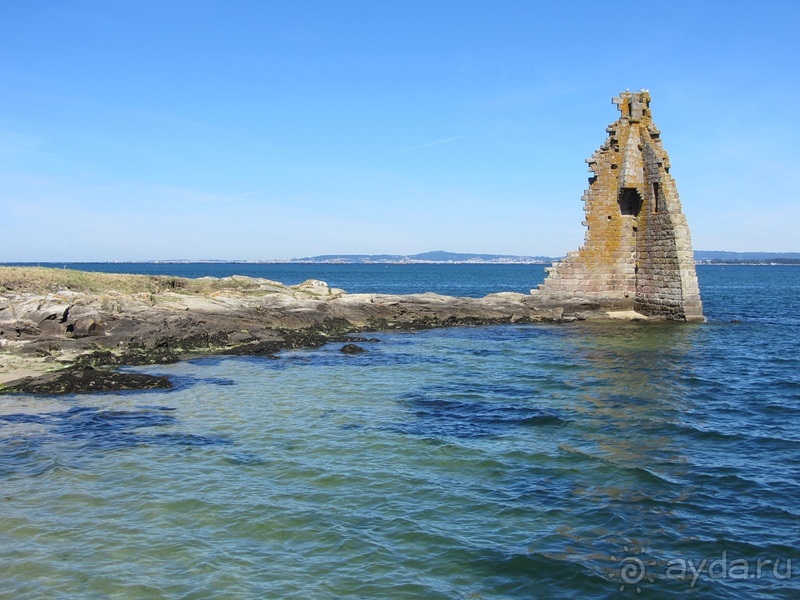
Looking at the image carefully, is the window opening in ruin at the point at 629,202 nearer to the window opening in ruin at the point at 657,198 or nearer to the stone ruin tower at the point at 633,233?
the stone ruin tower at the point at 633,233

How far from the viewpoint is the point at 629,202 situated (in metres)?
28.9

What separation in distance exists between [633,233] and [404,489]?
22.4 meters

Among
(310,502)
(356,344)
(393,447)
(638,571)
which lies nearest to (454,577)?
(638,571)

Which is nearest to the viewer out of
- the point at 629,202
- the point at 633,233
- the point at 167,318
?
the point at 167,318

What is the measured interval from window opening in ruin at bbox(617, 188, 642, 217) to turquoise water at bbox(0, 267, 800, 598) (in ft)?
42.1

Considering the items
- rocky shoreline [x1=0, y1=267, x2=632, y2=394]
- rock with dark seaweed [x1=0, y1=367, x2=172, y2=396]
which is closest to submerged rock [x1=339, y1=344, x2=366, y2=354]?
rocky shoreline [x1=0, y1=267, x2=632, y2=394]

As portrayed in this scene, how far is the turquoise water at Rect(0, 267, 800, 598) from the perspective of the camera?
6.90m

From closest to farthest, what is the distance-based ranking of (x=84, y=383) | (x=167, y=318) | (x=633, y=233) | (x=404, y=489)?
(x=404, y=489)
(x=84, y=383)
(x=167, y=318)
(x=633, y=233)

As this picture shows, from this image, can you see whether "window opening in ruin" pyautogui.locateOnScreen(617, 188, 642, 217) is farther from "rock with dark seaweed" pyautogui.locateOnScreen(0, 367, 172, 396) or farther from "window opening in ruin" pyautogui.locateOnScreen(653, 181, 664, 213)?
"rock with dark seaweed" pyautogui.locateOnScreen(0, 367, 172, 396)

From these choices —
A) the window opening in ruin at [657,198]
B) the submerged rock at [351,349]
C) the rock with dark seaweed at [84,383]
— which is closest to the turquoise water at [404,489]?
the rock with dark seaweed at [84,383]

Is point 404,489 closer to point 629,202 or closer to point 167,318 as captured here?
point 167,318

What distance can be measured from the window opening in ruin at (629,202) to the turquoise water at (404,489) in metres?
12.8

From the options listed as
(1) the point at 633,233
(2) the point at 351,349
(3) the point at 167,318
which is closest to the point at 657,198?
(1) the point at 633,233

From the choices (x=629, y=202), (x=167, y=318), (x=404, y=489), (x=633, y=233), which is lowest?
(x=404, y=489)
